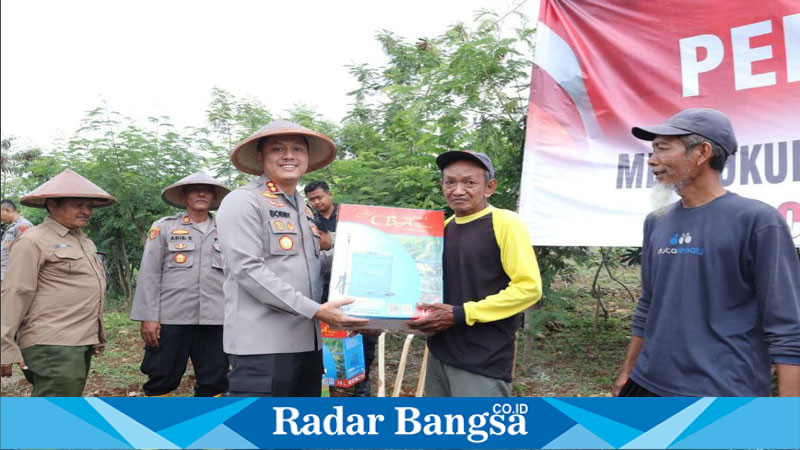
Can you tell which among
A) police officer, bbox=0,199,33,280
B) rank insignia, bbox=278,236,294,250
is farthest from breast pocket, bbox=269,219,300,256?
police officer, bbox=0,199,33,280

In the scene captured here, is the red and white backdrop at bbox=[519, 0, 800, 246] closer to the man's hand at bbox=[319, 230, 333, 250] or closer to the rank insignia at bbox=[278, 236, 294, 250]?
the man's hand at bbox=[319, 230, 333, 250]

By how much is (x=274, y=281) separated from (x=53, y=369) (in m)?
1.94

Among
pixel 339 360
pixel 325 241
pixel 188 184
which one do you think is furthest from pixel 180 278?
pixel 325 241

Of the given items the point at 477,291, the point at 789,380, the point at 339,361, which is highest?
the point at 477,291

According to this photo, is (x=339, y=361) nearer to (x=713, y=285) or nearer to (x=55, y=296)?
(x=55, y=296)

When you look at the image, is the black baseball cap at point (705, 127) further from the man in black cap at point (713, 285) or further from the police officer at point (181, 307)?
the police officer at point (181, 307)

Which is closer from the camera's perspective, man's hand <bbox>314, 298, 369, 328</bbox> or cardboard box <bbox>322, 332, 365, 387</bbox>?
man's hand <bbox>314, 298, 369, 328</bbox>

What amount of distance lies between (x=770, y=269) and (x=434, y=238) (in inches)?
53.0

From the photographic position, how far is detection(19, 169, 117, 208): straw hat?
344cm

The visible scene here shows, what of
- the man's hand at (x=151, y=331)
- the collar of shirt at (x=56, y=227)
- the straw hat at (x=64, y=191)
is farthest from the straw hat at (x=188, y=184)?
the man's hand at (x=151, y=331)

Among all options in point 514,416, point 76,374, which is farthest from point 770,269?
point 76,374

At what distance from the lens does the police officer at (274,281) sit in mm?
2391

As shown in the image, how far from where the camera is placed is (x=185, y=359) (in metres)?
4.36

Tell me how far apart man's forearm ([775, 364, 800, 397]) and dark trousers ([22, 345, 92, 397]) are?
375 centimetres
